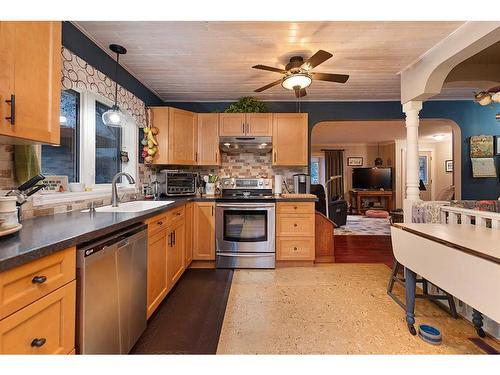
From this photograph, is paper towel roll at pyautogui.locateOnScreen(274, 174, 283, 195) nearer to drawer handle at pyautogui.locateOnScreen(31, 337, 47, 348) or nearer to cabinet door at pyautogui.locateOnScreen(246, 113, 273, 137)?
cabinet door at pyautogui.locateOnScreen(246, 113, 273, 137)

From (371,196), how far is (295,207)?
19.1ft

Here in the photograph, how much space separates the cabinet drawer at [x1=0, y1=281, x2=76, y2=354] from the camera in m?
0.77

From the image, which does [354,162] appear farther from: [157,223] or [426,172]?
[157,223]

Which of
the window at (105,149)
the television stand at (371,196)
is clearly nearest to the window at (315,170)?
the television stand at (371,196)

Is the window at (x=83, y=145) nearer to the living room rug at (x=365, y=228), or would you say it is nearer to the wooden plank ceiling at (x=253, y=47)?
the wooden plank ceiling at (x=253, y=47)

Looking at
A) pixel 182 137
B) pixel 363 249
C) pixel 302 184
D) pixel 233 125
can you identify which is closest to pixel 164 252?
pixel 182 137

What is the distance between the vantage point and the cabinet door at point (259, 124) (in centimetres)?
333

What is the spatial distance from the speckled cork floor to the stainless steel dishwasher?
0.62 metres

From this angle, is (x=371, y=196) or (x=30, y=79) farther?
(x=371, y=196)

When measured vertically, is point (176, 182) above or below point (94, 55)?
below

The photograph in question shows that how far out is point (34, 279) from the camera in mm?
850

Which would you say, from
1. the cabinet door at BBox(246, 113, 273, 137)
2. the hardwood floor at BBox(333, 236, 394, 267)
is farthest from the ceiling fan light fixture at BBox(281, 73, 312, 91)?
the hardwood floor at BBox(333, 236, 394, 267)
